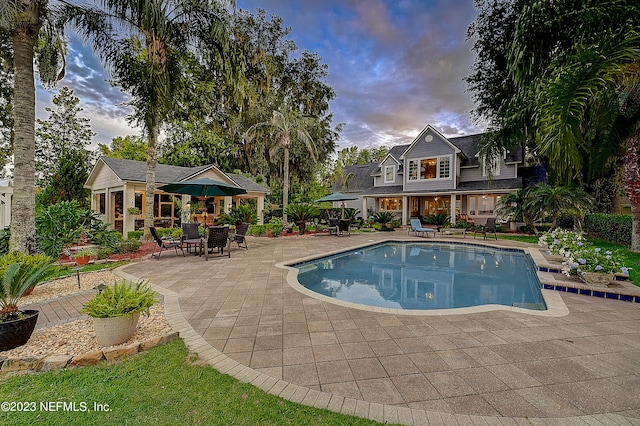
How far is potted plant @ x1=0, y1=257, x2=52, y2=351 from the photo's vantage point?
3.13 m

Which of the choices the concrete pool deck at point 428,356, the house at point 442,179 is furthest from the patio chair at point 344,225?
the concrete pool deck at point 428,356

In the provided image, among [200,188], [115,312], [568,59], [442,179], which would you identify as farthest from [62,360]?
[442,179]

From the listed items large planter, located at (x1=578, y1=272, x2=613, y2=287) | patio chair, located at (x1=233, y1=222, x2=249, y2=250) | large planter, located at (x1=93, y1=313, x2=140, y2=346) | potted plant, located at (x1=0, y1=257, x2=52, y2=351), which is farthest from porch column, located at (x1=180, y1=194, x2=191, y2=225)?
large planter, located at (x1=578, y1=272, x2=613, y2=287)

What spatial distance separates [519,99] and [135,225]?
18037 mm

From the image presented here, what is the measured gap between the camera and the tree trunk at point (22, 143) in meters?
6.28

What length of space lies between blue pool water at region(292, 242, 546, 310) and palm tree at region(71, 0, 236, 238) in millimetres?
8331

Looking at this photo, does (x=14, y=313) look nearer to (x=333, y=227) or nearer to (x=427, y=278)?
(x=427, y=278)

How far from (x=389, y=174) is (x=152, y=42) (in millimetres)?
20189

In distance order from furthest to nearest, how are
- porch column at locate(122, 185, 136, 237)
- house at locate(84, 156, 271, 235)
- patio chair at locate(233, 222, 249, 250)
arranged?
house at locate(84, 156, 271, 235) < porch column at locate(122, 185, 136, 237) < patio chair at locate(233, 222, 249, 250)

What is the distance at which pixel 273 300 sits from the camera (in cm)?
513

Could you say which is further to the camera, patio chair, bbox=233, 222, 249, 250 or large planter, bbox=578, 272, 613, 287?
patio chair, bbox=233, 222, 249, 250

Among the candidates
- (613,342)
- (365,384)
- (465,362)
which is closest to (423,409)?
(365,384)

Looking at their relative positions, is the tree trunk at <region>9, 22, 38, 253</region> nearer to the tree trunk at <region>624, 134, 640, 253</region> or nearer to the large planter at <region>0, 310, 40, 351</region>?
the large planter at <region>0, 310, 40, 351</region>

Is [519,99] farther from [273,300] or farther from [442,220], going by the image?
[442,220]
